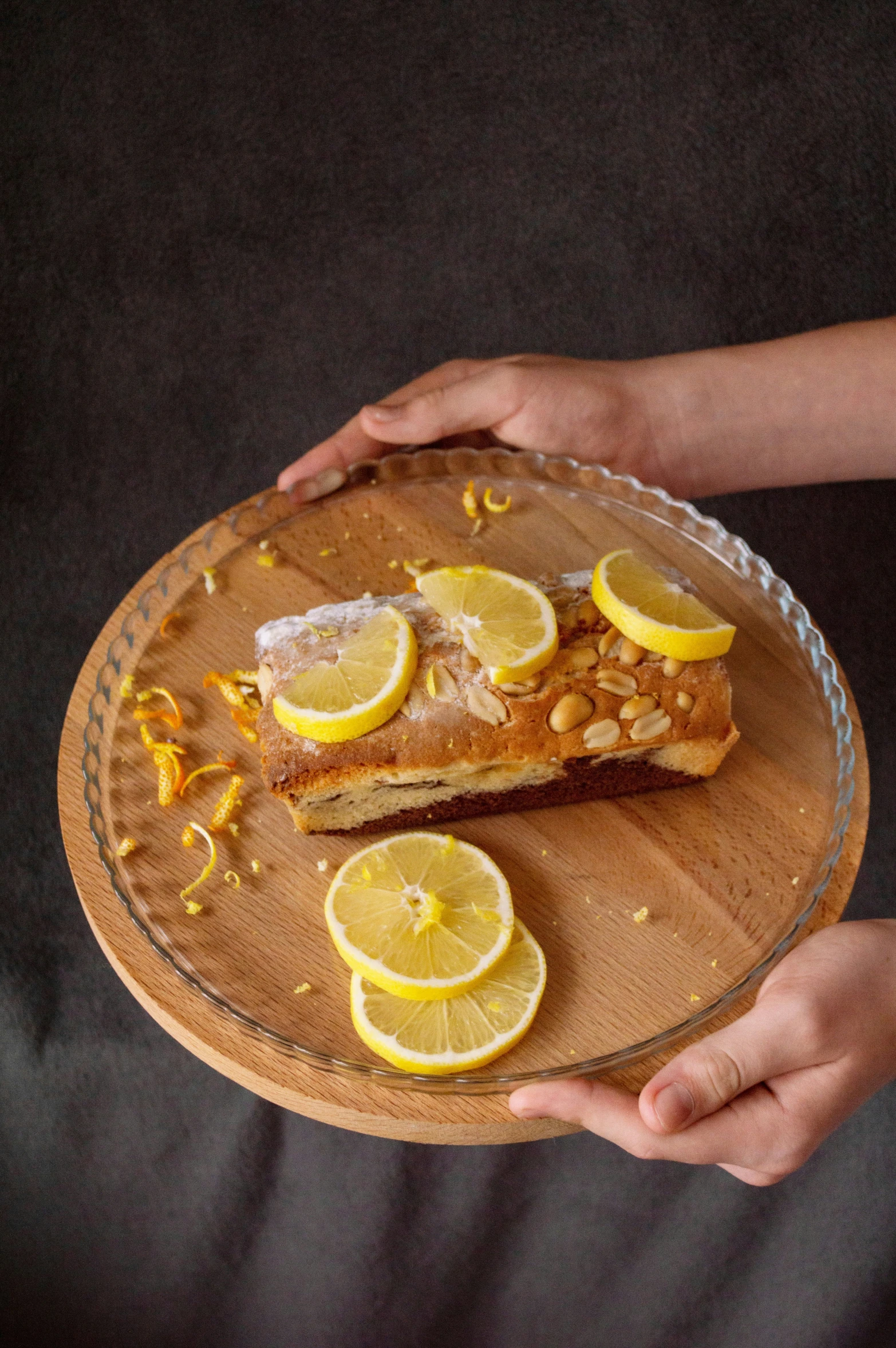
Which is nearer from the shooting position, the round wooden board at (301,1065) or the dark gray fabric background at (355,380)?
the round wooden board at (301,1065)

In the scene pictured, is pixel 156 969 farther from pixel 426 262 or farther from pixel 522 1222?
pixel 426 262

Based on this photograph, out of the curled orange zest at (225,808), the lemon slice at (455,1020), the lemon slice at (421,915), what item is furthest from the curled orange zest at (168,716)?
the lemon slice at (455,1020)

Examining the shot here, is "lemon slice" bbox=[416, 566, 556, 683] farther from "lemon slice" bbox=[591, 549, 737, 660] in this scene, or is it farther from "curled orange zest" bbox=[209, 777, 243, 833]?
"curled orange zest" bbox=[209, 777, 243, 833]

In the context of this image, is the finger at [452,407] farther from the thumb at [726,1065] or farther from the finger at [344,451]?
the thumb at [726,1065]

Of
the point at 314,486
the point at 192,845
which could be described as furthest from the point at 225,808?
the point at 314,486

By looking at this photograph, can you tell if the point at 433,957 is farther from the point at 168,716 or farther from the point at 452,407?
the point at 452,407

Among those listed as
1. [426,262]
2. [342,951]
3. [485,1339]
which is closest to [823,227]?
[426,262]
